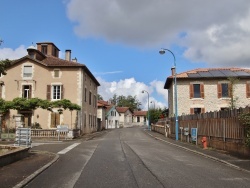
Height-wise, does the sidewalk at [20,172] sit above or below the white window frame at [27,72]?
below

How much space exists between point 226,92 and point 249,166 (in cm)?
2719

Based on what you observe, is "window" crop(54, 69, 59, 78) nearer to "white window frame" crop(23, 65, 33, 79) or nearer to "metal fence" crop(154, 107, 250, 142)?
Result: "white window frame" crop(23, 65, 33, 79)

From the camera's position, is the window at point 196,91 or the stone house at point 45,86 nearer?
the stone house at point 45,86

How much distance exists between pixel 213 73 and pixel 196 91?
318 cm

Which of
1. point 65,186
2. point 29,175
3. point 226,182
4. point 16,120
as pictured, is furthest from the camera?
point 16,120

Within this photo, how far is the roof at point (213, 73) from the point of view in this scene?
3619 cm

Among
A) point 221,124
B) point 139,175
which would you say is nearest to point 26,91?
point 221,124

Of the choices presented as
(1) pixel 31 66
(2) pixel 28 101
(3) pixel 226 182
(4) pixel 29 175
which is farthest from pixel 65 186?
(1) pixel 31 66

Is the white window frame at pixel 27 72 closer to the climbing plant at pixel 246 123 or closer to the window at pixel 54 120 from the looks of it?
the window at pixel 54 120

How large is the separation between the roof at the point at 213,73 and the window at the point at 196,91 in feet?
3.65

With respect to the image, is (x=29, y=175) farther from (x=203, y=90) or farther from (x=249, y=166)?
(x=203, y=90)

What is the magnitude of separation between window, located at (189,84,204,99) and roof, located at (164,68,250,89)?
1.11 m

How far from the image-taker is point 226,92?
36.6 meters

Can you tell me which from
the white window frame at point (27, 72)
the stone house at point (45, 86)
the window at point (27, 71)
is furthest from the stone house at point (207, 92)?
the window at point (27, 71)
